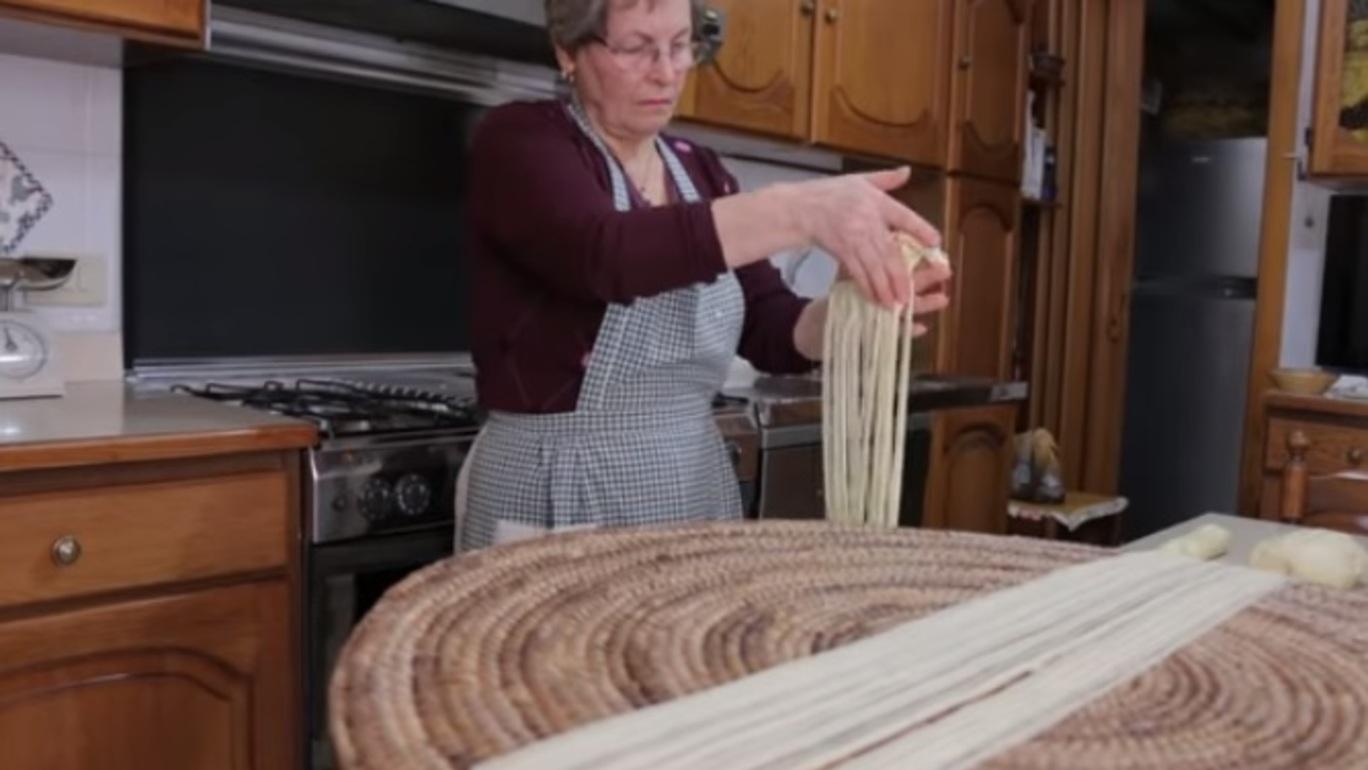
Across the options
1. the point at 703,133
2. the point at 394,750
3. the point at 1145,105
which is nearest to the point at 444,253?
the point at 703,133

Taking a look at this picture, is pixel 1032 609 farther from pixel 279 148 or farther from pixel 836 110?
pixel 836 110

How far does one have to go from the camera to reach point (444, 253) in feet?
6.63

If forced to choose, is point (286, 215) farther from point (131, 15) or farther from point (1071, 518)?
point (1071, 518)

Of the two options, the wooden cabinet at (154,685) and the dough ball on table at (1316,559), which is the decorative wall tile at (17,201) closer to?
the wooden cabinet at (154,685)

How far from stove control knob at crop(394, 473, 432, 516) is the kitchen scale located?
1.49 feet

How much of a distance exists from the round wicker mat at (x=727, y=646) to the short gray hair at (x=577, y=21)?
613mm

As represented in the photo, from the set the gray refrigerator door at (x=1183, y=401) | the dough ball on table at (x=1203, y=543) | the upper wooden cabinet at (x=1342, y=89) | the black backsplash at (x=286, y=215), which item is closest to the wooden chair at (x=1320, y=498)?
the dough ball on table at (x=1203, y=543)

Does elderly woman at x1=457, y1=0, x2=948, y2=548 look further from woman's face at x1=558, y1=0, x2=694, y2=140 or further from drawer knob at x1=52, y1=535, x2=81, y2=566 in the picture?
drawer knob at x1=52, y1=535, x2=81, y2=566

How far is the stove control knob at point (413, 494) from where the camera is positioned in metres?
1.42

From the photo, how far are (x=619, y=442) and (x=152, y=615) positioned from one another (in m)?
0.50

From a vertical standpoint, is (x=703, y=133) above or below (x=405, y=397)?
above

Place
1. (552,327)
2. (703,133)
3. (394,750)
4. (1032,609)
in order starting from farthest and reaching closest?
(703,133), (552,327), (1032,609), (394,750)

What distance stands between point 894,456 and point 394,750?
0.50m

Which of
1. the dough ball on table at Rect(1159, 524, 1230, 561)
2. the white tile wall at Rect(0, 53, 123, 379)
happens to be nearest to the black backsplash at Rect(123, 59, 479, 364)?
the white tile wall at Rect(0, 53, 123, 379)
